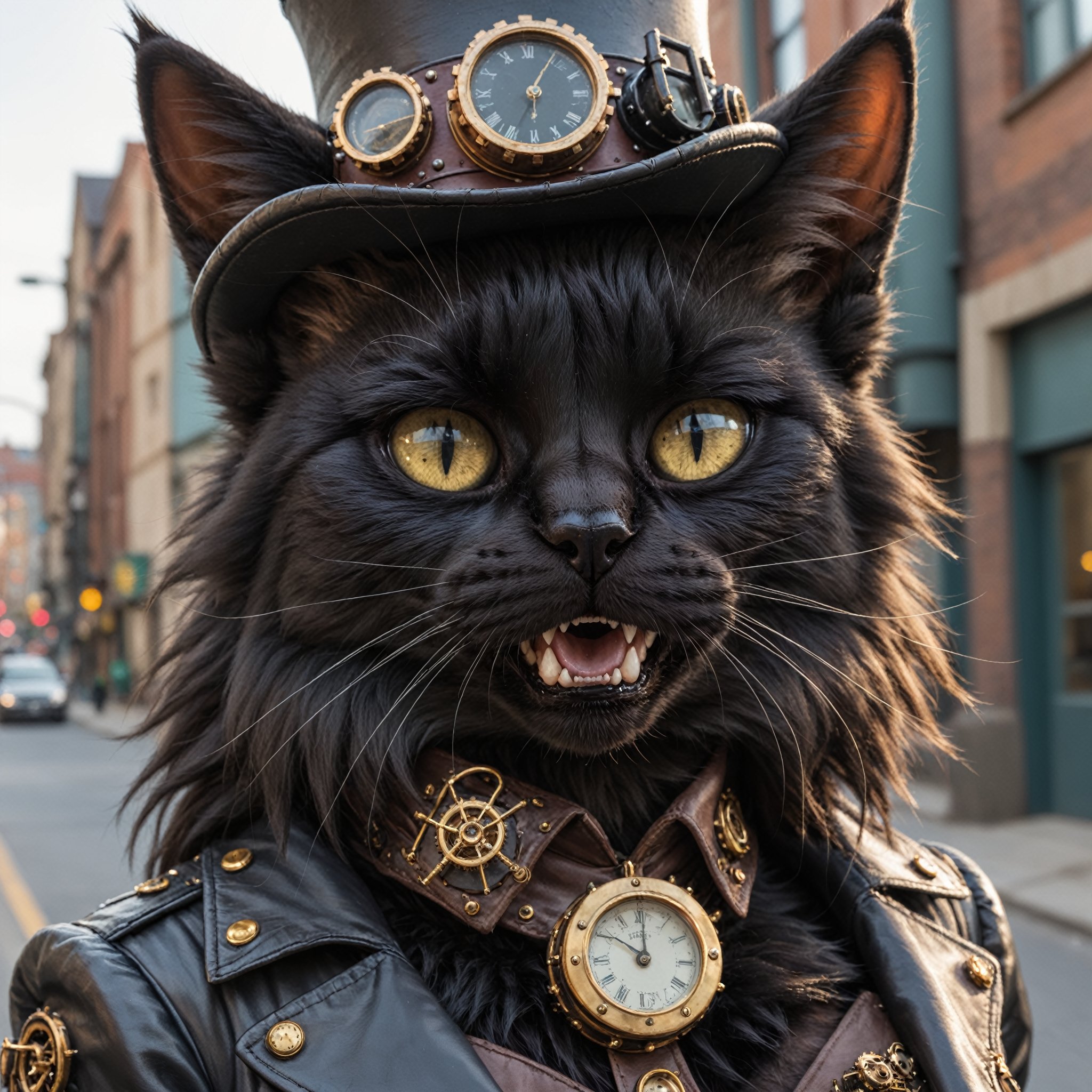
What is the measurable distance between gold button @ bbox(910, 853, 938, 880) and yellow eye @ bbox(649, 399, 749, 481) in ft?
2.30

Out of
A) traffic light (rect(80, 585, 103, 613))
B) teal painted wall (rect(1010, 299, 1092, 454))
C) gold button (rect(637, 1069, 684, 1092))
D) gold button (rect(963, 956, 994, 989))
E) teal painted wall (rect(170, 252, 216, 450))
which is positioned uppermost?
teal painted wall (rect(170, 252, 216, 450))

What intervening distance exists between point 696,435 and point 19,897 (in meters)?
6.98

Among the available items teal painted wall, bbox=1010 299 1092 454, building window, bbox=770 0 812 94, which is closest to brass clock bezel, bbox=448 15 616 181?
teal painted wall, bbox=1010 299 1092 454

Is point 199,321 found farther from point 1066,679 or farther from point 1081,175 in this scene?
point 1066,679

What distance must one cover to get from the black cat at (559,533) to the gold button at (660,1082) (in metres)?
0.07

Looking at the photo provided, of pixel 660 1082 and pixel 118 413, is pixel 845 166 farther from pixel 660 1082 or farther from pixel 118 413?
pixel 118 413

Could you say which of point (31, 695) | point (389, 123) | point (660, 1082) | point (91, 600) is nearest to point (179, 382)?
point (91, 600)

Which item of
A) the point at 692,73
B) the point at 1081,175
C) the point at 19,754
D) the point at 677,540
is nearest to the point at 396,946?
the point at 677,540

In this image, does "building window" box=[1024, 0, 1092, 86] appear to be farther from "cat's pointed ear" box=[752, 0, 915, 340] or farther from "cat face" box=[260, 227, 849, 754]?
"cat face" box=[260, 227, 849, 754]

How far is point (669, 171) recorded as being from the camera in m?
1.41

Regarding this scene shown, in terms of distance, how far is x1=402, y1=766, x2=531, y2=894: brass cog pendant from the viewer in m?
1.42

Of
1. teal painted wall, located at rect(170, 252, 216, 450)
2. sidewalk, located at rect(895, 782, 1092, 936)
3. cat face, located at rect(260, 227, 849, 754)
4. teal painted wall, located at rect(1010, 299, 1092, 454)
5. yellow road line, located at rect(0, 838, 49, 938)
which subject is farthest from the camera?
teal painted wall, located at rect(170, 252, 216, 450)

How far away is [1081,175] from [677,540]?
833 cm

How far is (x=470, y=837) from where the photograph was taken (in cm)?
143
